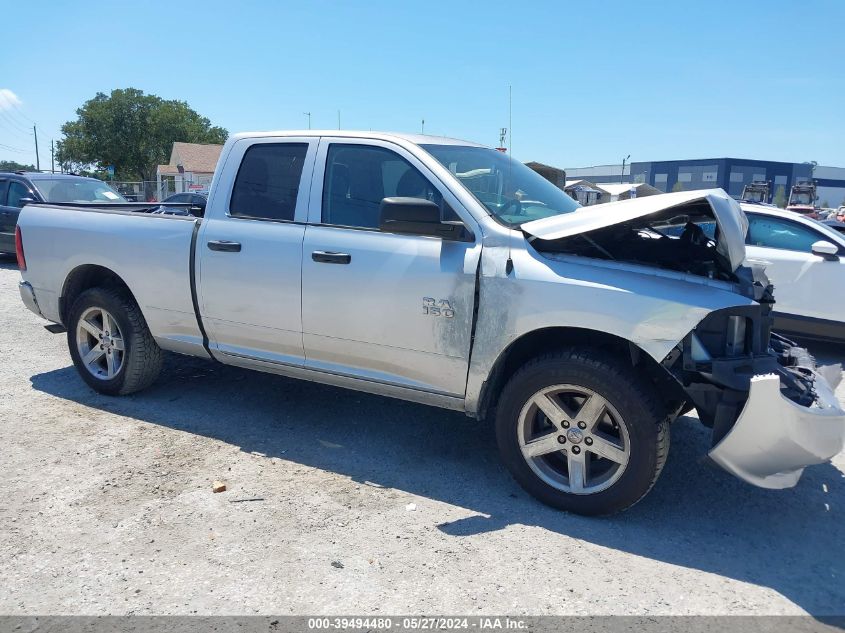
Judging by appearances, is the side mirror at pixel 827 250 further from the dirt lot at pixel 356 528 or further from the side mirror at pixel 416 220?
the side mirror at pixel 416 220

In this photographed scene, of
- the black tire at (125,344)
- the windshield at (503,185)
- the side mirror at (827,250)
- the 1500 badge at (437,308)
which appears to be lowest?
the black tire at (125,344)

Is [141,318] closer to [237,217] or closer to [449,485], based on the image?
[237,217]

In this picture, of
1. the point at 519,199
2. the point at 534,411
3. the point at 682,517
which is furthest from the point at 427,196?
the point at 682,517

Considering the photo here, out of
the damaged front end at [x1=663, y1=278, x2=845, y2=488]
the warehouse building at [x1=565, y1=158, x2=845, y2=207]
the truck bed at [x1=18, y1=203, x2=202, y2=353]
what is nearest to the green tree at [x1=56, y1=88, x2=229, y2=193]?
the warehouse building at [x1=565, y1=158, x2=845, y2=207]

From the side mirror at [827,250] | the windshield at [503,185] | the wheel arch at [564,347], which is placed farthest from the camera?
the side mirror at [827,250]

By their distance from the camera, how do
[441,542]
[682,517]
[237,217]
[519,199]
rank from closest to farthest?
1. [441,542]
2. [682,517]
3. [519,199]
4. [237,217]

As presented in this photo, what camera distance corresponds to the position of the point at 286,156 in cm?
451

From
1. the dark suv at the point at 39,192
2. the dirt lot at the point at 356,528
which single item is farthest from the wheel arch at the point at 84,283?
the dark suv at the point at 39,192

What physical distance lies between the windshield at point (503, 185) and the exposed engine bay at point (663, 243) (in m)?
0.42

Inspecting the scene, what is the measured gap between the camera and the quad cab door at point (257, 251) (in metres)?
4.33

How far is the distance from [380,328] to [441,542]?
131 cm

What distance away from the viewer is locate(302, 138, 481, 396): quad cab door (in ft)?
12.5

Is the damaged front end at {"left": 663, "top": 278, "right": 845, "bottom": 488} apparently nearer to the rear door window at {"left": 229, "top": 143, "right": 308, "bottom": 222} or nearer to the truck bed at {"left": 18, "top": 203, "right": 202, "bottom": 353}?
the rear door window at {"left": 229, "top": 143, "right": 308, "bottom": 222}

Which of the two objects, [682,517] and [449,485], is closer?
[682,517]
